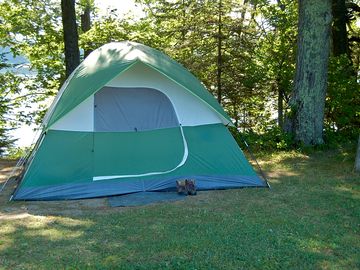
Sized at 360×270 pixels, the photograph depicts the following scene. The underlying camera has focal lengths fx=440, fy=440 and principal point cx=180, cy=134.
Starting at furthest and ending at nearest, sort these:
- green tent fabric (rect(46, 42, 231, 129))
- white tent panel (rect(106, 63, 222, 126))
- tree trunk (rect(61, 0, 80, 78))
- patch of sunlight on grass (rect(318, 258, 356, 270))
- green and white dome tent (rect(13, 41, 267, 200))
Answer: tree trunk (rect(61, 0, 80, 78))
white tent panel (rect(106, 63, 222, 126))
green tent fabric (rect(46, 42, 231, 129))
green and white dome tent (rect(13, 41, 267, 200))
patch of sunlight on grass (rect(318, 258, 356, 270))

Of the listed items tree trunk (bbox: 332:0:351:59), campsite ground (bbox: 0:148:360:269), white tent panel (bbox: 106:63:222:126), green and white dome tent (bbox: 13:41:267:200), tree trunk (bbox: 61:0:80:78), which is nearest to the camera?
campsite ground (bbox: 0:148:360:269)

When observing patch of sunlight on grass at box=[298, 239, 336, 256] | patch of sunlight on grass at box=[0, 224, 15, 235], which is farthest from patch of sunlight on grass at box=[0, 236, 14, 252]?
patch of sunlight on grass at box=[298, 239, 336, 256]

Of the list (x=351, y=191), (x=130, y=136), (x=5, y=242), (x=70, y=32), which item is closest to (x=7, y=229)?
(x=5, y=242)

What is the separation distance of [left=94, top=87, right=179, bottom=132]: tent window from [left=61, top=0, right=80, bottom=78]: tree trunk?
3353 mm

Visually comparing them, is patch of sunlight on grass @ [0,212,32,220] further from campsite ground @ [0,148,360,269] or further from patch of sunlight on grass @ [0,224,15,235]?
patch of sunlight on grass @ [0,224,15,235]

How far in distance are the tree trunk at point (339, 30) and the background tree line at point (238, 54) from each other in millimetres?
25

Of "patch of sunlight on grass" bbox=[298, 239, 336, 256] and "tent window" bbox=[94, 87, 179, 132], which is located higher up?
"tent window" bbox=[94, 87, 179, 132]

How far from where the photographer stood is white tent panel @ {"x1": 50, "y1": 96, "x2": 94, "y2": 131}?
5.68 m

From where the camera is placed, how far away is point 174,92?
6.19m

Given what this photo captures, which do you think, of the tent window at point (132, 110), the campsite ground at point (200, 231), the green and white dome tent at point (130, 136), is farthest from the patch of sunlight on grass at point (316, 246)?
the tent window at point (132, 110)

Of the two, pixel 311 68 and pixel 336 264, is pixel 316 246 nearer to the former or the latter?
pixel 336 264

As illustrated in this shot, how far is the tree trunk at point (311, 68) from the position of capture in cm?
762

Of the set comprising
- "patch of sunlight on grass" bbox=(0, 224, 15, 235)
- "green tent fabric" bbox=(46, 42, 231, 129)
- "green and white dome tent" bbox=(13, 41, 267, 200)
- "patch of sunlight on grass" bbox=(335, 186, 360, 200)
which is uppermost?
"green tent fabric" bbox=(46, 42, 231, 129)

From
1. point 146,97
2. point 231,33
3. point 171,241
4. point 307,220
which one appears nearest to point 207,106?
point 146,97
